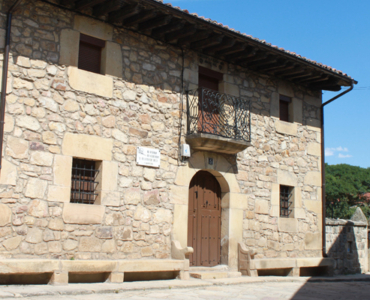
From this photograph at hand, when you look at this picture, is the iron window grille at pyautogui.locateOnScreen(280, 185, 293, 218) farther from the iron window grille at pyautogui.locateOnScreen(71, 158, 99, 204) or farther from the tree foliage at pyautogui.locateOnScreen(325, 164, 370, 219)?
the tree foliage at pyautogui.locateOnScreen(325, 164, 370, 219)

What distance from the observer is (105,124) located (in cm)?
826

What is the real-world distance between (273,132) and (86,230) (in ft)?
17.4

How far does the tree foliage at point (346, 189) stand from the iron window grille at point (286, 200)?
21.4 meters

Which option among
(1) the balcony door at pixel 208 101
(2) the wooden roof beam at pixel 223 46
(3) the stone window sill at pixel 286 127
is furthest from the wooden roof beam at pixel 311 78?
(2) the wooden roof beam at pixel 223 46

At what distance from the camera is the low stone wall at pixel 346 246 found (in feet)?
39.9

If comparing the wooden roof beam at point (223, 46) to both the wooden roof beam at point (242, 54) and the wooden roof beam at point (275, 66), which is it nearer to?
the wooden roof beam at point (242, 54)

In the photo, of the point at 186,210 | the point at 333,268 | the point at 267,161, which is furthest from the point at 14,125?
the point at 333,268

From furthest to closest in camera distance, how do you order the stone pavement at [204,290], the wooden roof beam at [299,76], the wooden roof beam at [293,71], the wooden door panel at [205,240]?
the wooden roof beam at [299,76] < the wooden roof beam at [293,71] < the wooden door panel at [205,240] < the stone pavement at [204,290]

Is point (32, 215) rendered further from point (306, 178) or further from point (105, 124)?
point (306, 178)

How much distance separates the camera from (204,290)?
7.64 m

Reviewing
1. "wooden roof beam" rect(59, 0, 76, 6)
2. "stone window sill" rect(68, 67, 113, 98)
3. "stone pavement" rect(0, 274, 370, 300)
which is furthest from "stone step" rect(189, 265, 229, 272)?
"wooden roof beam" rect(59, 0, 76, 6)

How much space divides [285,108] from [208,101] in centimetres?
289

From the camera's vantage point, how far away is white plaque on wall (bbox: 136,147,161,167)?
8586mm

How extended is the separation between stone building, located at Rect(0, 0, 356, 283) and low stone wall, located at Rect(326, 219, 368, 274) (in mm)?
732
